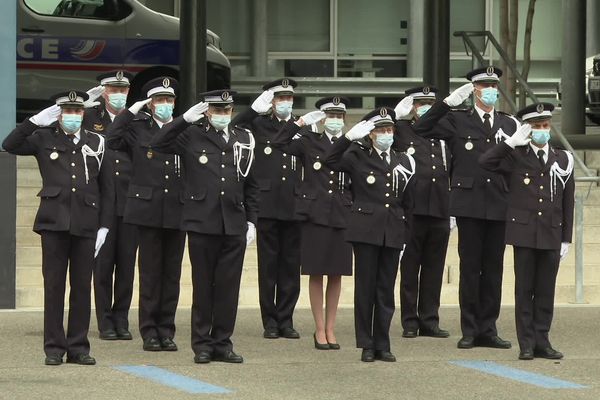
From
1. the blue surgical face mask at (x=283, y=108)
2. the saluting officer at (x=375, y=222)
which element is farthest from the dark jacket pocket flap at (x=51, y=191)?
the blue surgical face mask at (x=283, y=108)

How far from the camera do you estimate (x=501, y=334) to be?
15391mm

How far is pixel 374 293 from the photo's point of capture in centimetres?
1369

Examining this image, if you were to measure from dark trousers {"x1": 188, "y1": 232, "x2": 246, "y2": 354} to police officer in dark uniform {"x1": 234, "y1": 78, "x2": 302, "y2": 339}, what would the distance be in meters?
1.63

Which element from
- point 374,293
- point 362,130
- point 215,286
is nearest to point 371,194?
point 362,130

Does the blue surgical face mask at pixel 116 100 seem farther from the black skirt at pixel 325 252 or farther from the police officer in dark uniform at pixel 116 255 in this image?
the black skirt at pixel 325 252

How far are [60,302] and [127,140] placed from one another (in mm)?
1728

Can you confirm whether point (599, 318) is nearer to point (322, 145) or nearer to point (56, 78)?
point (322, 145)

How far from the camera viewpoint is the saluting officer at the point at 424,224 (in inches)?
595

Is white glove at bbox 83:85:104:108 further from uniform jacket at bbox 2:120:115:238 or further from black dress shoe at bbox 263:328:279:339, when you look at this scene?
black dress shoe at bbox 263:328:279:339

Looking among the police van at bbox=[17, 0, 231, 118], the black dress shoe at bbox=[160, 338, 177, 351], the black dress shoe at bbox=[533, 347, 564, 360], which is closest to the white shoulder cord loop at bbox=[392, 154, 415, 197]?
the black dress shoe at bbox=[533, 347, 564, 360]

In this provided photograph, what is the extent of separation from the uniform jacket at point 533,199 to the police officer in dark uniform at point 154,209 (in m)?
2.39

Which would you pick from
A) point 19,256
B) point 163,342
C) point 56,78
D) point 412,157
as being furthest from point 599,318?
point 56,78

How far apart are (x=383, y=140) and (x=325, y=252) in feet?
4.09

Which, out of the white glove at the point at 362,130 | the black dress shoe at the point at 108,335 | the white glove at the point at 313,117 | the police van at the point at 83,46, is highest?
the police van at the point at 83,46
